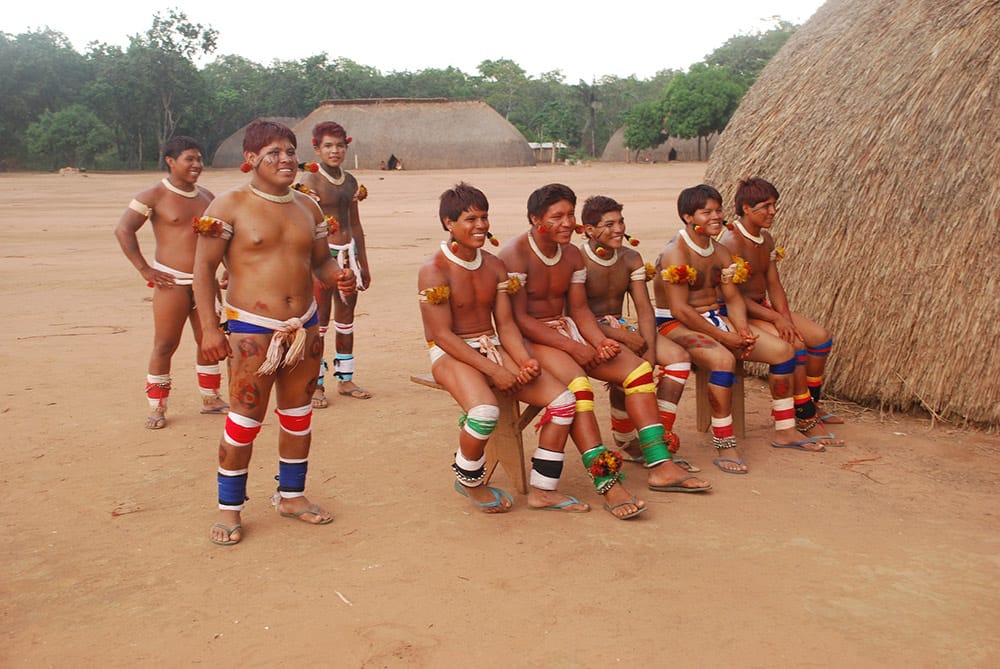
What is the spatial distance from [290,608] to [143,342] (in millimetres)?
5033

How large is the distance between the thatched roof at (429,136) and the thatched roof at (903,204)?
33036 millimetres

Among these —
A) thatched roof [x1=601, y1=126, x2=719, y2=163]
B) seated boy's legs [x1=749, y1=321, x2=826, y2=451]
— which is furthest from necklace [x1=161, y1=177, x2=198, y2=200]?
thatched roof [x1=601, y1=126, x2=719, y2=163]

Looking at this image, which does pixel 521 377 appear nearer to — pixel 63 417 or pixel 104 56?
pixel 63 417

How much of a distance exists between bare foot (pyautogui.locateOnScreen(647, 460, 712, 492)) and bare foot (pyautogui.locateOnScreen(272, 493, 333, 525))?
1.48m

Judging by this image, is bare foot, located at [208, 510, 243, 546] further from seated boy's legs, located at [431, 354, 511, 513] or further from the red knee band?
seated boy's legs, located at [431, 354, 511, 513]

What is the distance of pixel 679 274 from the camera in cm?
484

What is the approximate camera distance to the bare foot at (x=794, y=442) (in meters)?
4.91

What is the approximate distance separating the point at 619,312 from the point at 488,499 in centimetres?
133

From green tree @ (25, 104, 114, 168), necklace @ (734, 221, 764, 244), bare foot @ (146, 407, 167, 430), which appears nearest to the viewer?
necklace @ (734, 221, 764, 244)

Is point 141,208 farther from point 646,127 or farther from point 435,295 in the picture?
point 646,127

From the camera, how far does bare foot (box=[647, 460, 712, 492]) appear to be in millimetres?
4221

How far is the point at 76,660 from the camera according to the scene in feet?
9.43

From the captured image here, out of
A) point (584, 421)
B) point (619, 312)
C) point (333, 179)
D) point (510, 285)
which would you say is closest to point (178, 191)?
point (333, 179)

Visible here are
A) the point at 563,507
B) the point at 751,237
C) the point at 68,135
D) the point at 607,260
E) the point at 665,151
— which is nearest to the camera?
the point at 563,507
